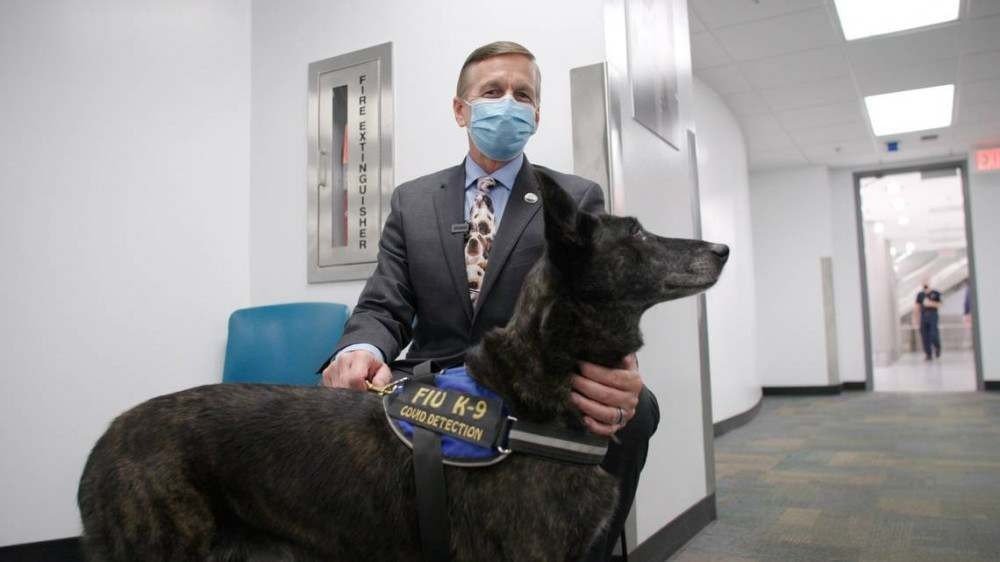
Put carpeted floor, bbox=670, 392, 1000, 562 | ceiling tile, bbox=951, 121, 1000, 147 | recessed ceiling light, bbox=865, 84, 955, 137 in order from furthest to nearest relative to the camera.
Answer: ceiling tile, bbox=951, 121, 1000, 147
recessed ceiling light, bbox=865, 84, 955, 137
carpeted floor, bbox=670, 392, 1000, 562

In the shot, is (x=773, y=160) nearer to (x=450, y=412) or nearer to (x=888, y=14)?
(x=888, y=14)

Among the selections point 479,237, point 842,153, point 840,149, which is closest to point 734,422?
point 840,149

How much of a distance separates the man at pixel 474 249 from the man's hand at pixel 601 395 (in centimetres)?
40

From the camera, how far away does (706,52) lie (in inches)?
233

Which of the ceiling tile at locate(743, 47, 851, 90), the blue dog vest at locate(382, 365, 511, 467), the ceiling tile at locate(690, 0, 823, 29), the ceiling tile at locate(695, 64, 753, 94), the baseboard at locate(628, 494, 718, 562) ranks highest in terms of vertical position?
the ceiling tile at locate(695, 64, 753, 94)

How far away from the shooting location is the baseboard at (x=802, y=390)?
9.64m

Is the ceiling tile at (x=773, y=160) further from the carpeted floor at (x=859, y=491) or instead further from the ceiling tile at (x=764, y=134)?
the carpeted floor at (x=859, y=491)

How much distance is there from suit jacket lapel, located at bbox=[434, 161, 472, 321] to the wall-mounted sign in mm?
974

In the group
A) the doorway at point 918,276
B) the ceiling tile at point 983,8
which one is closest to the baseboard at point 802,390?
the doorway at point 918,276

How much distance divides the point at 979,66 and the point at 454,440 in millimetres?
7405

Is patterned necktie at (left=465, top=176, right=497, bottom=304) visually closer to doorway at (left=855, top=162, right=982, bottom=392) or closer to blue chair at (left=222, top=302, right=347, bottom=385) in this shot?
blue chair at (left=222, top=302, right=347, bottom=385)

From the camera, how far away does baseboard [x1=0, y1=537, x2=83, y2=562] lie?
271cm

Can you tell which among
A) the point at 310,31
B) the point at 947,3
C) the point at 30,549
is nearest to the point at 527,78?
the point at 310,31

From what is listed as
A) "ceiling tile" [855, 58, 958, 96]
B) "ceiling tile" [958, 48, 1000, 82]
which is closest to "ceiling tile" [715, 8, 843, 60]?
"ceiling tile" [855, 58, 958, 96]
